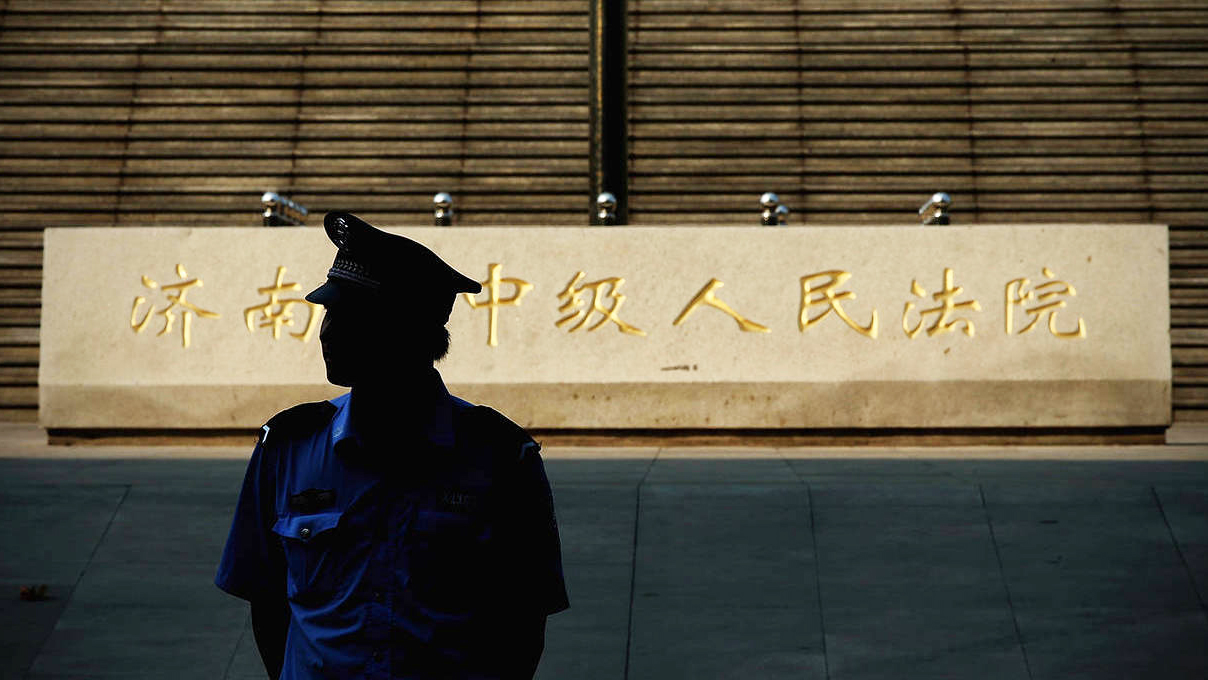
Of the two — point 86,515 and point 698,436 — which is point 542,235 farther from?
point 86,515

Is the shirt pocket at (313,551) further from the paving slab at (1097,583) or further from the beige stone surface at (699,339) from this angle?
the beige stone surface at (699,339)

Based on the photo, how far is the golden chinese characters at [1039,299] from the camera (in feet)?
26.5

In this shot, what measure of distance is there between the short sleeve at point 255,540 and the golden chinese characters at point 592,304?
5.79 m

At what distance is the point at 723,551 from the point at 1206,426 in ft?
23.2

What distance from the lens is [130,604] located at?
5195 millimetres

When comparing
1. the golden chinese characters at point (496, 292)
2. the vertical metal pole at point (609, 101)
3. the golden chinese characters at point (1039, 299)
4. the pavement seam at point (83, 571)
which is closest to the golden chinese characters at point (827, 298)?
the golden chinese characters at point (1039, 299)

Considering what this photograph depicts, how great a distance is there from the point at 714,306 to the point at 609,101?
1.68 m

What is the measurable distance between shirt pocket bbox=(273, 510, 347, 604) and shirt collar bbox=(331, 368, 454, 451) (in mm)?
129

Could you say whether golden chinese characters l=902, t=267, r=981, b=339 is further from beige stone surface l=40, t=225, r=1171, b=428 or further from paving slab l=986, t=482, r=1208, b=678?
paving slab l=986, t=482, r=1208, b=678

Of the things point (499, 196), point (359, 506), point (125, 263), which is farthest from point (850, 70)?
point (359, 506)

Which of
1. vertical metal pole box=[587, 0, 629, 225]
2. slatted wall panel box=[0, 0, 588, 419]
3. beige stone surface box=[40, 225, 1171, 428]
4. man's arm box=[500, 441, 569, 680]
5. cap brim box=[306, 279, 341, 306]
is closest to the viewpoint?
cap brim box=[306, 279, 341, 306]

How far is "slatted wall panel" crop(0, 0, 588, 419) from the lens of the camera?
12.9 meters

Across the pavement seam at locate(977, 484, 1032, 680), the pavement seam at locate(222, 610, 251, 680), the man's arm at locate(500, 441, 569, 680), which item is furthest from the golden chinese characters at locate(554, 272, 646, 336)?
the man's arm at locate(500, 441, 569, 680)

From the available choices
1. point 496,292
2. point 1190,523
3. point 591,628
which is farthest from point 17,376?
point 1190,523
